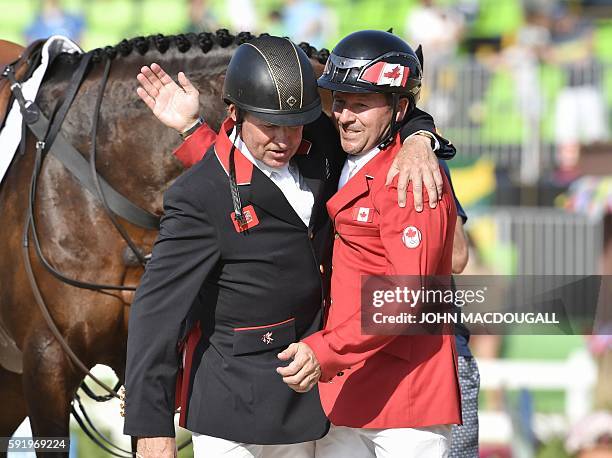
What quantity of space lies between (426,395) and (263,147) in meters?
0.81

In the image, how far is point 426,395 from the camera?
2.81 meters

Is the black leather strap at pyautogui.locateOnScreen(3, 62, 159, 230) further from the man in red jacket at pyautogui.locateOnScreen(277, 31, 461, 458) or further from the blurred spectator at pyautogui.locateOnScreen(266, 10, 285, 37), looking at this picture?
the blurred spectator at pyautogui.locateOnScreen(266, 10, 285, 37)

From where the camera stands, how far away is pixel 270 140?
9.45 feet

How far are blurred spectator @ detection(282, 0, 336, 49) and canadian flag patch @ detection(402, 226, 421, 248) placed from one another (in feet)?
30.8

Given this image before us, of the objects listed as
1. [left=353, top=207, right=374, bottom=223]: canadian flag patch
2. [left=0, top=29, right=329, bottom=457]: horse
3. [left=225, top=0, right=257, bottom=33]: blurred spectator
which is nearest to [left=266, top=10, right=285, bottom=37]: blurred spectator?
[left=225, top=0, right=257, bottom=33]: blurred spectator

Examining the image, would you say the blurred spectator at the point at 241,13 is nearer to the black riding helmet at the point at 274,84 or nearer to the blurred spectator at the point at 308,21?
the blurred spectator at the point at 308,21

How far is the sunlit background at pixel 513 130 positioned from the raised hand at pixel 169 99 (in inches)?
118

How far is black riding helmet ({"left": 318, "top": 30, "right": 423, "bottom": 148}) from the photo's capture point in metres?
2.87

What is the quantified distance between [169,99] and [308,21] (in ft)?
29.3

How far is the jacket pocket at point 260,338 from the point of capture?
291 cm

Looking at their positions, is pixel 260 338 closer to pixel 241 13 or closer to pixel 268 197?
pixel 268 197

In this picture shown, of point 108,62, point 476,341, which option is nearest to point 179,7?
point 476,341

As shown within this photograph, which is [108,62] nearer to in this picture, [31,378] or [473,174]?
[31,378]

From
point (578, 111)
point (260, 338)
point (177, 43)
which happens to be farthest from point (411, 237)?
point (578, 111)
